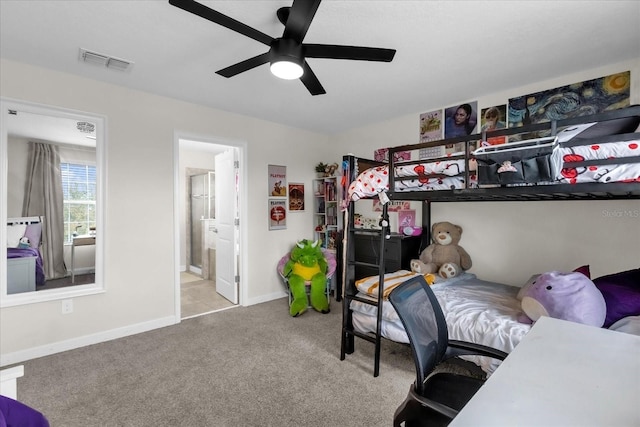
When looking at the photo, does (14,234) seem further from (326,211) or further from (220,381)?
(326,211)

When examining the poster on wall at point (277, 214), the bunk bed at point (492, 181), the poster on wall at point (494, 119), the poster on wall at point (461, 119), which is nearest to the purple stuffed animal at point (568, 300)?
the bunk bed at point (492, 181)

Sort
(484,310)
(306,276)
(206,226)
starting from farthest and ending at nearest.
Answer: (206,226) → (306,276) → (484,310)

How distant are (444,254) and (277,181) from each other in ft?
7.59

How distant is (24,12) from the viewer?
1.78 metres

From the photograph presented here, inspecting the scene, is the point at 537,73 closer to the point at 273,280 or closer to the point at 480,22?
the point at 480,22

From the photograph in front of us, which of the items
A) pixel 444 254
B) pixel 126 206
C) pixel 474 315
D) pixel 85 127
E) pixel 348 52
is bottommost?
pixel 474 315

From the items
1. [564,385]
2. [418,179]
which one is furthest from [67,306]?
[564,385]

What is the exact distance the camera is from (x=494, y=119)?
9.78 feet

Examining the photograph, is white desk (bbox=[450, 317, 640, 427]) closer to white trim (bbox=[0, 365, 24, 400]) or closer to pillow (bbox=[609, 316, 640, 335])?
pillow (bbox=[609, 316, 640, 335])

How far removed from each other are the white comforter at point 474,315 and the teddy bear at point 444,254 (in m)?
0.16

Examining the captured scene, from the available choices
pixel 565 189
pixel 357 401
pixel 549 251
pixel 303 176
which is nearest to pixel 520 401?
pixel 565 189

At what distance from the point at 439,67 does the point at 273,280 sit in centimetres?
316

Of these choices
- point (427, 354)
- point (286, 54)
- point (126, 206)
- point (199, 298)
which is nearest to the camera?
point (427, 354)

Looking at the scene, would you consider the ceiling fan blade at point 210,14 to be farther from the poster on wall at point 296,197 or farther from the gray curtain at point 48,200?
the poster on wall at point 296,197
